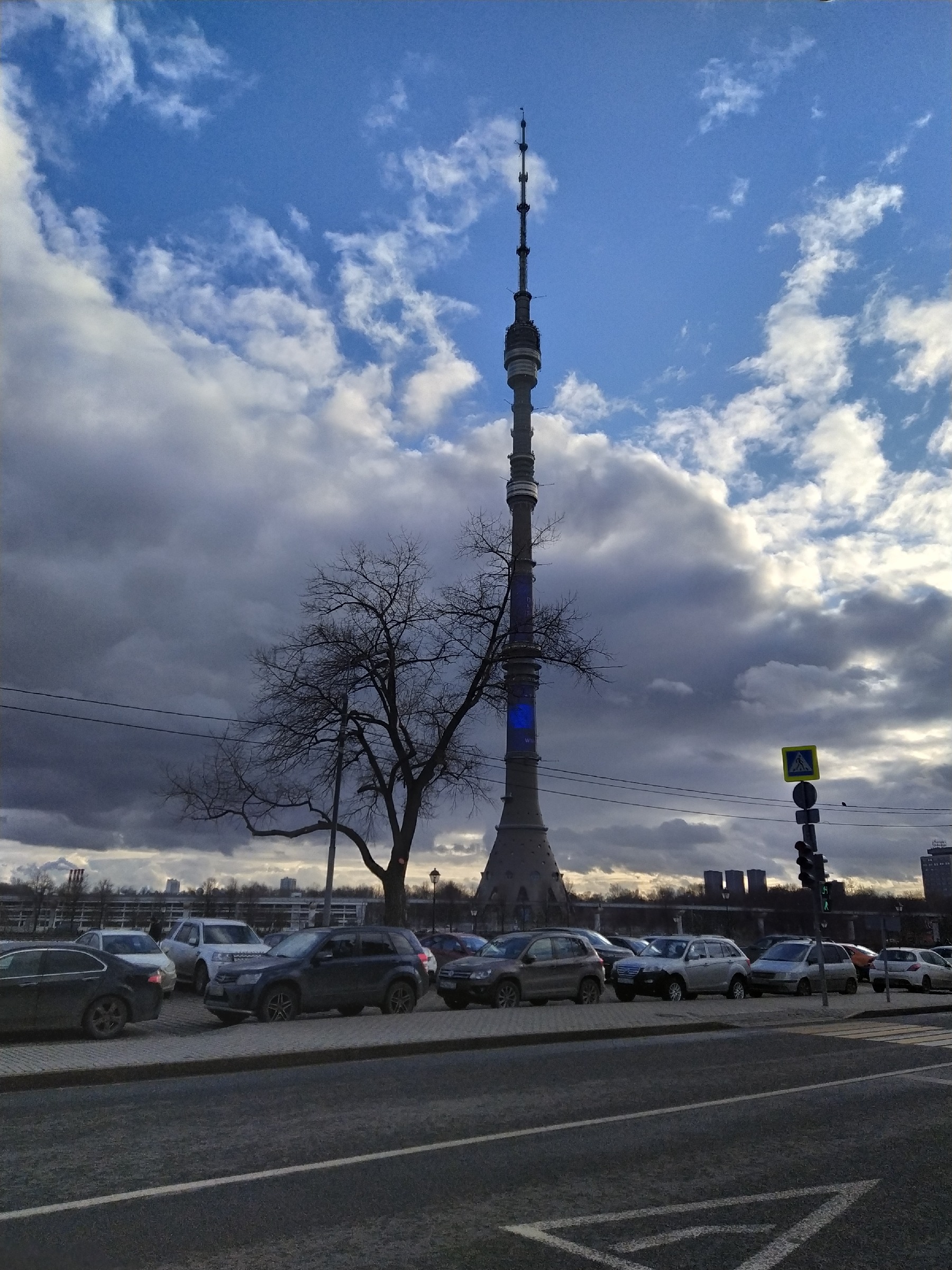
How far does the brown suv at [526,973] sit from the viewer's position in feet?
60.4

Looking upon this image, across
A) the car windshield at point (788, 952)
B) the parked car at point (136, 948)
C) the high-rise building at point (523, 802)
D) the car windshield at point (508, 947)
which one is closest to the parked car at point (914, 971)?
the car windshield at point (788, 952)

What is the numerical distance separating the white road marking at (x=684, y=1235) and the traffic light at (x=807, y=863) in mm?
15400

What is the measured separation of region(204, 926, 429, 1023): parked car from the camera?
1511 centimetres

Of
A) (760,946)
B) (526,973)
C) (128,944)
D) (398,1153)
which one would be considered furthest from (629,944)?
(398,1153)

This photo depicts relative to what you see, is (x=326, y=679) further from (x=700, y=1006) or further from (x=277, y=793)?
(x=700, y=1006)

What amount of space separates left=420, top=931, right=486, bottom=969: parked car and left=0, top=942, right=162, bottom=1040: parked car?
1532 cm

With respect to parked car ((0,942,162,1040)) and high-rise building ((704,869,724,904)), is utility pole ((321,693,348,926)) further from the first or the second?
high-rise building ((704,869,724,904))

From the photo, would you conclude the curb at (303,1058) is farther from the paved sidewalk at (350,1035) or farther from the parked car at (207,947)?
the parked car at (207,947)

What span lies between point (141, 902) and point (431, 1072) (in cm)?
7654

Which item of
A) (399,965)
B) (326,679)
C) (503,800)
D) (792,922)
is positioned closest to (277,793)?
(326,679)

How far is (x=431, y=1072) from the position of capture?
10383 millimetres

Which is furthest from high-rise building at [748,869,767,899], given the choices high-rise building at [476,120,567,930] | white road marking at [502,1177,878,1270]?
white road marking at [502,1177,878,1270]

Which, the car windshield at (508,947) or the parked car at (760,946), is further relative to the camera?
the parked car at (760,946)

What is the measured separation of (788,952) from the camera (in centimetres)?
2447
